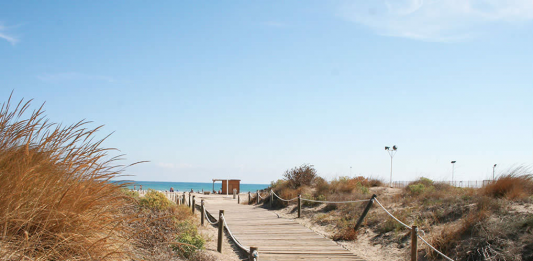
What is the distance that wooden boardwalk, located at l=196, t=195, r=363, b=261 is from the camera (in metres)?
8.88

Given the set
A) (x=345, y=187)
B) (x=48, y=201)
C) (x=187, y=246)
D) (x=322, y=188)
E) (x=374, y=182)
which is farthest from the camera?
(x=374, y=182)

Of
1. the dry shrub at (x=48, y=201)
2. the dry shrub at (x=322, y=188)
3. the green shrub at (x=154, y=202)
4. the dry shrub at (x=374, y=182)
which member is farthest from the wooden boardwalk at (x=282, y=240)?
the dry shrub at (x=374, y=182)

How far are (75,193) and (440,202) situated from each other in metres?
9.77

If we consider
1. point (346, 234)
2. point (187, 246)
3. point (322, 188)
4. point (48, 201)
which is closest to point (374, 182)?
point (322, 188)

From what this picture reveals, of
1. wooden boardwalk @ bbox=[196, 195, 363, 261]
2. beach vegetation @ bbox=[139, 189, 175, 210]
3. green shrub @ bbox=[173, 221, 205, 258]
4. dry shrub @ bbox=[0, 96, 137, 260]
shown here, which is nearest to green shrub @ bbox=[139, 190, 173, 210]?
beach vegetation @ bbox=[139, 189, 175, 210]

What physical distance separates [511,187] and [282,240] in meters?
6.16

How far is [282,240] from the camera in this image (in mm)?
10477

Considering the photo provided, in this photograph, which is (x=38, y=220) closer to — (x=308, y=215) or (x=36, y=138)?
(x=36, y=138)

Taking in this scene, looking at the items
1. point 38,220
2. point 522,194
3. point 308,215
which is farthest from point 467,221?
point 38,220

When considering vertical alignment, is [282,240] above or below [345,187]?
below

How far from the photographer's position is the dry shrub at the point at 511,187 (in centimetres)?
958

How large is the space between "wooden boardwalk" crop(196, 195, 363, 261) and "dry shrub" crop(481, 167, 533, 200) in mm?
4292

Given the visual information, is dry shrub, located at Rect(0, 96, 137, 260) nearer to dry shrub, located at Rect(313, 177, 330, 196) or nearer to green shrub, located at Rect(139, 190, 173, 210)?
green shrub, located at Rect(139, 190, 173, 210)

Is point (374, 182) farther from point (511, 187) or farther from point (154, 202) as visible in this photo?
point (154, 202)
